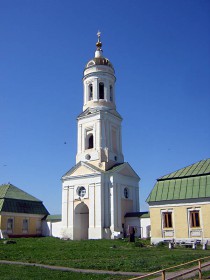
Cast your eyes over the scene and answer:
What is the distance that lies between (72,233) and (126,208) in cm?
685

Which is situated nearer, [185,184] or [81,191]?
[185,184]

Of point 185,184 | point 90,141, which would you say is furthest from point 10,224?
point 185,184

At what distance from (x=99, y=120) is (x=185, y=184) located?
16326 mm

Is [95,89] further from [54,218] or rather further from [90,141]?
[54,218]

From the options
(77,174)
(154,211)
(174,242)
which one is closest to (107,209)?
(77,174)

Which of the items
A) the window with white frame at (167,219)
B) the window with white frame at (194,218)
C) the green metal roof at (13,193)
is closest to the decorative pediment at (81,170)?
the green metal roof at (13,193)

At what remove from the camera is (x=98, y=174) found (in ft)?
124

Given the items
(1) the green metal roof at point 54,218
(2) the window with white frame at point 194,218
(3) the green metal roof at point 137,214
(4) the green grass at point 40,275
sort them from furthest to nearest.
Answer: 1. (1) the green metal roof at point 54,218
2. (3) the green metal roof at point 137,214
3. (2) the window with white frame at point 194,218
4. (4) the green grass at point 40,275

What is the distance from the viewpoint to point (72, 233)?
125 feet

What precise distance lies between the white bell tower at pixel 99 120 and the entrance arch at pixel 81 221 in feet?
17.9

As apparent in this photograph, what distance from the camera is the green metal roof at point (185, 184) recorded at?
2662 centimetres

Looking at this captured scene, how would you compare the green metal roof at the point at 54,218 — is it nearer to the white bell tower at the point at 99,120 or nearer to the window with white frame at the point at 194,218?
the white bell tower at the point at 99,120

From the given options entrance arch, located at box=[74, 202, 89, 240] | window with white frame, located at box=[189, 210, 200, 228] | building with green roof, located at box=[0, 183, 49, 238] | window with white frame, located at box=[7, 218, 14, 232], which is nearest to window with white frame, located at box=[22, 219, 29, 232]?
building with green roof, located at box=[0, 183, 49, 238]

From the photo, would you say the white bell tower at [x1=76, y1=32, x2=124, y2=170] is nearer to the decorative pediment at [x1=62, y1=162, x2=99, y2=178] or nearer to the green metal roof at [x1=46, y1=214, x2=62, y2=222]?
the decorative pediment at [x1=62, y1=162, x2=99, y2=178]
